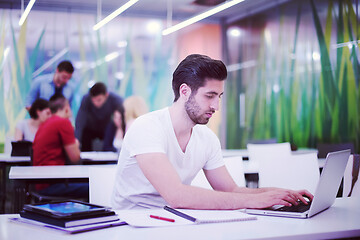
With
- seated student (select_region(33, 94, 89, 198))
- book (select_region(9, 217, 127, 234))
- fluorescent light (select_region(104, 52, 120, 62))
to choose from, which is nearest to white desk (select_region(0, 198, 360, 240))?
book (select_region(9, 217, 127, 234))

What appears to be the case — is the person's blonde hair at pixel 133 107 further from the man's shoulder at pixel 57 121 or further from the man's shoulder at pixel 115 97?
the man's shoulder at pixel 57 121

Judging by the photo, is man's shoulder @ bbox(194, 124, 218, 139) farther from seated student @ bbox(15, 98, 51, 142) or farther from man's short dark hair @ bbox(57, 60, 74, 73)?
man's short dark hair @ bbox(57, 60, 74, 73)

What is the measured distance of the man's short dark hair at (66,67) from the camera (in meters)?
8.27

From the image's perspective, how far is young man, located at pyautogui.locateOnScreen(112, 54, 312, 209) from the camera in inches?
80.0

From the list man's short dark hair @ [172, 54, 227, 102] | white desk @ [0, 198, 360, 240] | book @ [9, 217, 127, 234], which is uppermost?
man's short dark hair @ [172, 54, 227, 102]

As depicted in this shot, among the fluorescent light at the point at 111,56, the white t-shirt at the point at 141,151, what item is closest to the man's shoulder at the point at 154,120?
the white t-shirt at the point at 141,151

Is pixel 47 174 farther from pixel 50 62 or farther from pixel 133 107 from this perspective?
pixel 133 107

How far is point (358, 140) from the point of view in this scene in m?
7.13

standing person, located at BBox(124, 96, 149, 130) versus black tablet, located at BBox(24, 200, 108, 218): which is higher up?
standing person, located at BBox(124, 96, 149, 130)

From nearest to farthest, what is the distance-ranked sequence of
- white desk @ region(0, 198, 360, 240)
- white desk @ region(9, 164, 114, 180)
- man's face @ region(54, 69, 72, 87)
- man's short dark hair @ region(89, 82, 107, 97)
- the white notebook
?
1. white desk @ region(0, 198, 360, 240)
2. the white notebook
3. white desk @ region(9, 164, 114, 180)
4. man's face @ region(54, 69, 72, 87)
5. man's short dark hair @ region(89, 82, 107, 97)

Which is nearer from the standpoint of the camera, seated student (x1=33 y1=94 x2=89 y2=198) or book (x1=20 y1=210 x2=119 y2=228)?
book (x1=20 y1=210 x2=119 y2=228)

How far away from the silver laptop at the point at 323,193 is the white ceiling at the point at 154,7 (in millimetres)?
6782

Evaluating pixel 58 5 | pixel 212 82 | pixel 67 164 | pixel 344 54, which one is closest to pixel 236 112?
pixel 344 54

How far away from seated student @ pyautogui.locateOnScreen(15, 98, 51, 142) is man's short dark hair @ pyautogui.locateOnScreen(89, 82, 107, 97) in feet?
2.74
